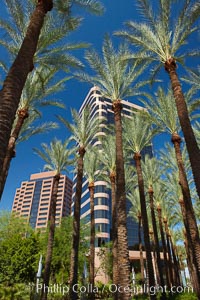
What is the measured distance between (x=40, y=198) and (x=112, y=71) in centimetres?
14941

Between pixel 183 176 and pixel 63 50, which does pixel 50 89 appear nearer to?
pixel 63 50

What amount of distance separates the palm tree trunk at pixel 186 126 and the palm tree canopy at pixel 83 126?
380 inches

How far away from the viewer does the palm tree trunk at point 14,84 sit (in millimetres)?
5500

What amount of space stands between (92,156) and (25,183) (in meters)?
153

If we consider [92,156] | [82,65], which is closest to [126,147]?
[92,156]

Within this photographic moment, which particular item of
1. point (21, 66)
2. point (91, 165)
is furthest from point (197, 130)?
point (21, 66)

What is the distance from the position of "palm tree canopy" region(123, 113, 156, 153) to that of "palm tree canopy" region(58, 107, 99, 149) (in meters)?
2.76

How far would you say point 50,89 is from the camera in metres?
17.7

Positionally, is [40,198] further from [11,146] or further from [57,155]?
[11,146]

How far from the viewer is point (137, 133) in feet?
71.6

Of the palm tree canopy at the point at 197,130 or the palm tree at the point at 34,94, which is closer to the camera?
the palm tree at the point at 34,94

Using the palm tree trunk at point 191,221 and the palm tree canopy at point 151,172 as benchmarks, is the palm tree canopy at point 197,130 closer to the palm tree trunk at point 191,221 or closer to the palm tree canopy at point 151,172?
the palm tree trunk at point 191,221

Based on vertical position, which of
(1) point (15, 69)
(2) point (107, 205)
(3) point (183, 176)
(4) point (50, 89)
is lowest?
(1) point (15, 69)

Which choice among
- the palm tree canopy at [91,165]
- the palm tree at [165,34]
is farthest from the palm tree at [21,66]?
the palm tree canopy at [91,165]
